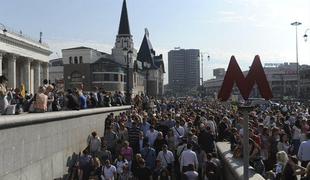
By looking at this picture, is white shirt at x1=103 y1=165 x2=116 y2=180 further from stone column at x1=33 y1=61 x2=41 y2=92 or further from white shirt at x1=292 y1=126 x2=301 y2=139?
stone column at x1=33 y1=61 x2=41 y2=92

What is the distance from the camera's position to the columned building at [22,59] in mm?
86812

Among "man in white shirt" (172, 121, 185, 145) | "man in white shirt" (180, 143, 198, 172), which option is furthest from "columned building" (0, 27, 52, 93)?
"man in white shirt" (180, 143, 198, 172)

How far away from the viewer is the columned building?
8681cm

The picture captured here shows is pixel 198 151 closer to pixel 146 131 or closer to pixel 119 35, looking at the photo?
pixel 146 131

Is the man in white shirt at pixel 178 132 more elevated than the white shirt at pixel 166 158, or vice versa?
the man in white shirt at pixel 178 132

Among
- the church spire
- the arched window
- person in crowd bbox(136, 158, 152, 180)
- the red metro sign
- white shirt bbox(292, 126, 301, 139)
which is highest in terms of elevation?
the church spire

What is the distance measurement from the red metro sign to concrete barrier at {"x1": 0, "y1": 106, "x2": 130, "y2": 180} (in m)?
5.80

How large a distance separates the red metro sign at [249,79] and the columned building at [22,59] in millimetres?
70767

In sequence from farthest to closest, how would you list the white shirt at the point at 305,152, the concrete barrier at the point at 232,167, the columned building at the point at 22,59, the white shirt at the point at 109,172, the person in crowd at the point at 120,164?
the columned building at the point at 22,59, the person in crowd at the point at 120,164, the white shirt at the point at 109,172, the white shirt at the point at 305,152, the concrete barrier at the point at 232,167

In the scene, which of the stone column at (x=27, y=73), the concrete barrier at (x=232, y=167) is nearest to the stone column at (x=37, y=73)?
the stone column at (x=27, y=73)

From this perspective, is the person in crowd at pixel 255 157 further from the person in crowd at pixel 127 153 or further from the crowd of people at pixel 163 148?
the person in crowd at pixel 127 153

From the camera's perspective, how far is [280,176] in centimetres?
1241

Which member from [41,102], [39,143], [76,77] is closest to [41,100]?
[41,102]

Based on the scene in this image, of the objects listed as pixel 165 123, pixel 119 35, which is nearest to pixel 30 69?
pixel 119 35
